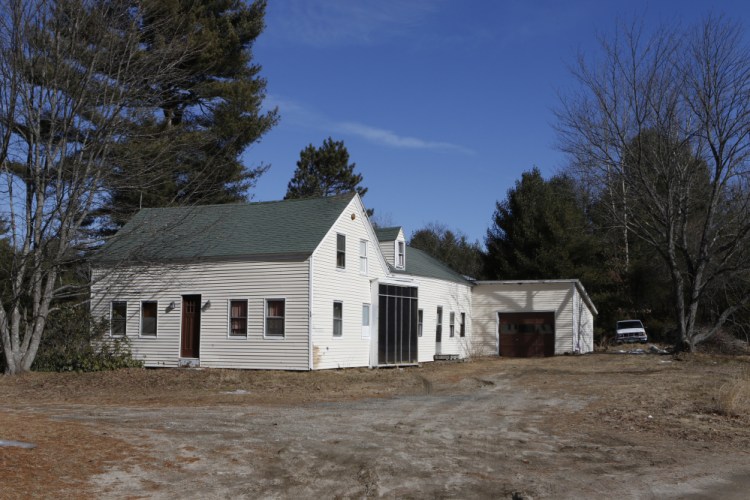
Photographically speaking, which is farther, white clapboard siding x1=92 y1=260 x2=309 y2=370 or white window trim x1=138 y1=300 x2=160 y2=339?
white window trim x1=138 y1=300 x2=160 y2=339

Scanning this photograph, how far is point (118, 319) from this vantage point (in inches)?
1077

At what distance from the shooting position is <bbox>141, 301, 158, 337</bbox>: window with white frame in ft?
88.3

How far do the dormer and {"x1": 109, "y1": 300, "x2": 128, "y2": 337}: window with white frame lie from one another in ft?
38.1

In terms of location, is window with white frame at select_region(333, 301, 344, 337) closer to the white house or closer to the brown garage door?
the white house

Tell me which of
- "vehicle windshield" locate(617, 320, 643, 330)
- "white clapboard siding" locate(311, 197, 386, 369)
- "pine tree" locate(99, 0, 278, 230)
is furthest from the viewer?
"vehicle windshield" locate(617, 320, 643, 330)

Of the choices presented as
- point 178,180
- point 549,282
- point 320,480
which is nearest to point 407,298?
point 549,282

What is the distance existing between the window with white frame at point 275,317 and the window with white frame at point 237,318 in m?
0.89

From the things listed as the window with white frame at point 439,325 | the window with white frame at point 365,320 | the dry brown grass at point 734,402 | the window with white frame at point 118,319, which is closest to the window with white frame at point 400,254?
the window with white frame at point 439,325

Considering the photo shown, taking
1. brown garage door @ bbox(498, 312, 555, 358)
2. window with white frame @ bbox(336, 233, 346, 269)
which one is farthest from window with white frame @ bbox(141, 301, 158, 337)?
brown garage door @ bbox(498, 312, 555, 358)

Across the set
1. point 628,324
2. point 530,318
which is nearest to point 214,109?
point 530,318

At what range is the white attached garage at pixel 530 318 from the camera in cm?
3722

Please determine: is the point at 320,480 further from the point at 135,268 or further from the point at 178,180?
the point at 178,180

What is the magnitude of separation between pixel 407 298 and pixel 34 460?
22221mm

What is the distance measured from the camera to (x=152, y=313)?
2705 cm
